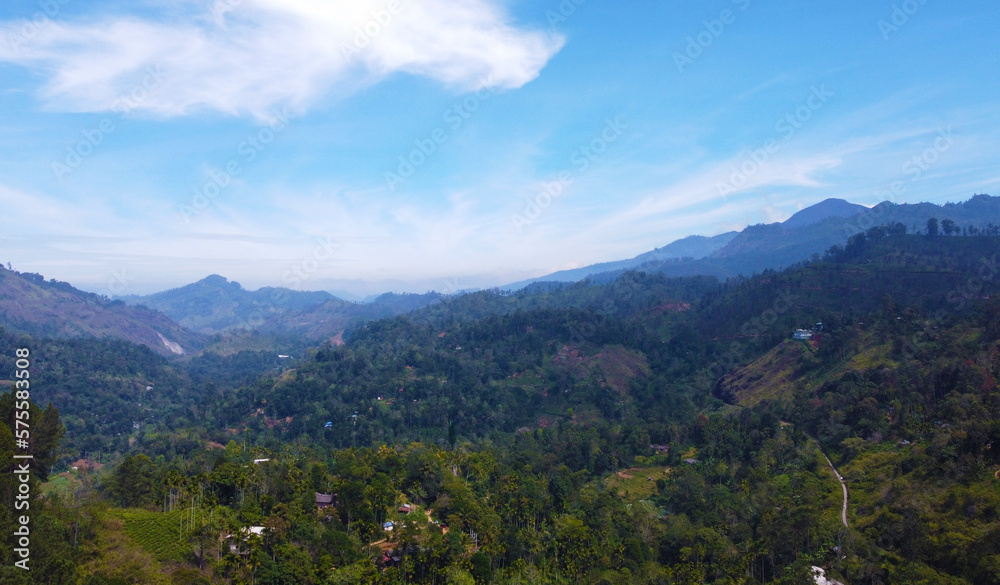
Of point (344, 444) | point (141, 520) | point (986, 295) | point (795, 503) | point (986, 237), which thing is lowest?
point (344, 444)

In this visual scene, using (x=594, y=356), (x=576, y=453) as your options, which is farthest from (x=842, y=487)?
(x=594, y=356)

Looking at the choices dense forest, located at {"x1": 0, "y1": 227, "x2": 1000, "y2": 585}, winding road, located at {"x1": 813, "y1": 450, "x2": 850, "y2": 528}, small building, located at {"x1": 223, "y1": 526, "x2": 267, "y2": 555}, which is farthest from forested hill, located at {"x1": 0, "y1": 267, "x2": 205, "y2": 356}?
winding road, located at {"x1": 813, "y1": 450, "x2": 850, "y2": 528}

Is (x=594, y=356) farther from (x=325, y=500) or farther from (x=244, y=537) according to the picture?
(x=244, y=537)

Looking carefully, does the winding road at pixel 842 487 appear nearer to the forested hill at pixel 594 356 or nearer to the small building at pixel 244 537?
the forested hill at pixel 594 356

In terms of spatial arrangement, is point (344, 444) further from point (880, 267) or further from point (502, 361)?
point (880, 267)

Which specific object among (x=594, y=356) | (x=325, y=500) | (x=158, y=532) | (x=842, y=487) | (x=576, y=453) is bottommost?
(x=576, y=453)

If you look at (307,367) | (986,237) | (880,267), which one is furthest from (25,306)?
(986,237)

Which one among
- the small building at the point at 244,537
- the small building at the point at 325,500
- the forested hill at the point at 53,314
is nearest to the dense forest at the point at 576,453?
the small building at the point at 244,537

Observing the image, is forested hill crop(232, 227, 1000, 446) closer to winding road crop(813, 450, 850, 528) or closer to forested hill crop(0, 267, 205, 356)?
winding road crop(813, 450, 850, 528)
